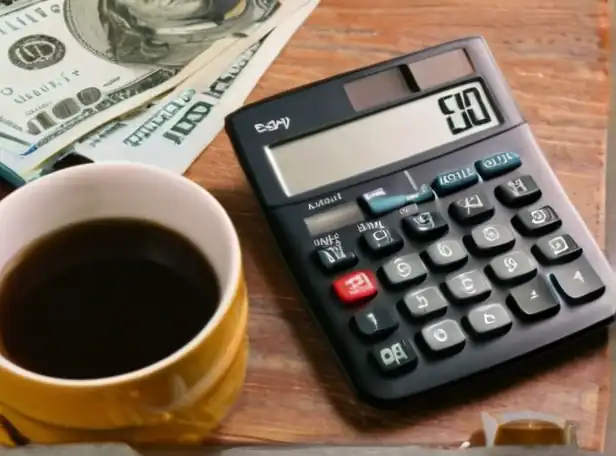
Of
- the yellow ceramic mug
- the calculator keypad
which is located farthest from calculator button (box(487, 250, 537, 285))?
the yellow ceramic mug

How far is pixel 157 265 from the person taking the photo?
0.35m

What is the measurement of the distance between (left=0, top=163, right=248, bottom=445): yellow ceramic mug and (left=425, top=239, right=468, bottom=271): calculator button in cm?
9

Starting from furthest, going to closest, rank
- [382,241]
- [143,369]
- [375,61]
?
[375,61] → [382,241] → [143,369]

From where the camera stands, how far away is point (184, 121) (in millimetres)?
483

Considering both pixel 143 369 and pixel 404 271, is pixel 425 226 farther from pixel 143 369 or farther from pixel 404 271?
pixel 143 369

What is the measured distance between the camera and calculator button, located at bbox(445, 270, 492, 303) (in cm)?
38

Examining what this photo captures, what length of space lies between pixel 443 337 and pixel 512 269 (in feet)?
0.15

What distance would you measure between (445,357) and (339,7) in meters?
0.26

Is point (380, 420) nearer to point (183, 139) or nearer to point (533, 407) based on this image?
point (533, 407)

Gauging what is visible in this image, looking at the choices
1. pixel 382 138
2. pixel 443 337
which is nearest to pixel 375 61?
pixel 382 138

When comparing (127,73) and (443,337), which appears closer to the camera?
(443,337)

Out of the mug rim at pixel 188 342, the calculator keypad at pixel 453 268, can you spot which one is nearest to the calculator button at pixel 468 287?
the calculator keypad at pixel 453 268

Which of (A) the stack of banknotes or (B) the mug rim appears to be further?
(A) the stack of banknotes

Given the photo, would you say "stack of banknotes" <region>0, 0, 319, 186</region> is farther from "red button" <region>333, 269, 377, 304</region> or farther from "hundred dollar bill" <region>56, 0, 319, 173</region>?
"red button" <region>333, 269, 377, 304</region>
